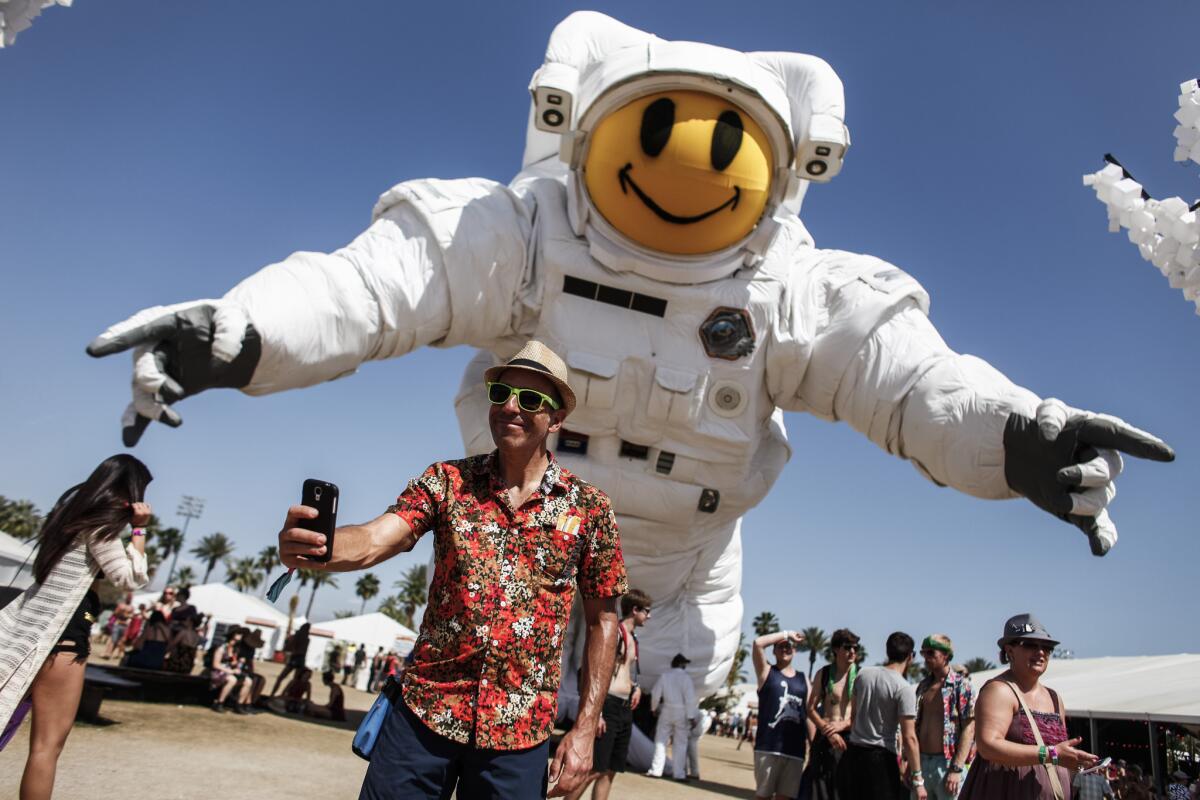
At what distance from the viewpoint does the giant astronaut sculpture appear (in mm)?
5863

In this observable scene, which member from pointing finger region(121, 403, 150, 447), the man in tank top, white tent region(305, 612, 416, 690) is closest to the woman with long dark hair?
pointing finger region(121, 403, 150, 447)

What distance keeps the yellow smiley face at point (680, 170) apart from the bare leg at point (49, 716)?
14.9 feet

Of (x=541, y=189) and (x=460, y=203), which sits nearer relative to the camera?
(x=460, y=203)

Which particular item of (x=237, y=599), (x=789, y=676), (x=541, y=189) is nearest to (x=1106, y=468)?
(x=789, y=676)

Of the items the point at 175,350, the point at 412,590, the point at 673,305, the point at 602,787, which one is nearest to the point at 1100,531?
the point at 673,305

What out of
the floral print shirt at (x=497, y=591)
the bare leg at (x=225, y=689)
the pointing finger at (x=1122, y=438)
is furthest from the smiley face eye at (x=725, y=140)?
Result: the bare leg at (x=225, y=689)

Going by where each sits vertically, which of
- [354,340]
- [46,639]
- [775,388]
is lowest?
[46,639]

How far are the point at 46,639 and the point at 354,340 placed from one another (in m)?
3.46

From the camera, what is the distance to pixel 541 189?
7129 millimetres

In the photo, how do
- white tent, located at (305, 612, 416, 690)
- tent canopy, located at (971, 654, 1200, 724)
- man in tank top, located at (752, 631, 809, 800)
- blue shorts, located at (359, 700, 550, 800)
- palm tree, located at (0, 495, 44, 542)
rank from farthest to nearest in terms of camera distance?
1. palm tree, located at (0, 495, 44, 542)
2. white tent, located at (305, 612, 416, 690)
3. tent canopy, located at (971, 654, 1200, 724)
4. man in tank top, located at (752, 631, 809, 800)
5. blue shorts, located at (359, 700, 550, 800)

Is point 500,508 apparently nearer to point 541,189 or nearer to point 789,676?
point 789,676

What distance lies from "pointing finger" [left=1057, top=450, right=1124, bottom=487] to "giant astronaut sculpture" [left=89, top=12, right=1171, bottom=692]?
0.5 inches

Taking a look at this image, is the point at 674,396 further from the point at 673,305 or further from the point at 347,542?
the point at 347,542

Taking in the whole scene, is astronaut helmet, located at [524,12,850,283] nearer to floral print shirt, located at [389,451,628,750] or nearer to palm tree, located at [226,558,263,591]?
floral print shirt, located at [389,451,628,750]
